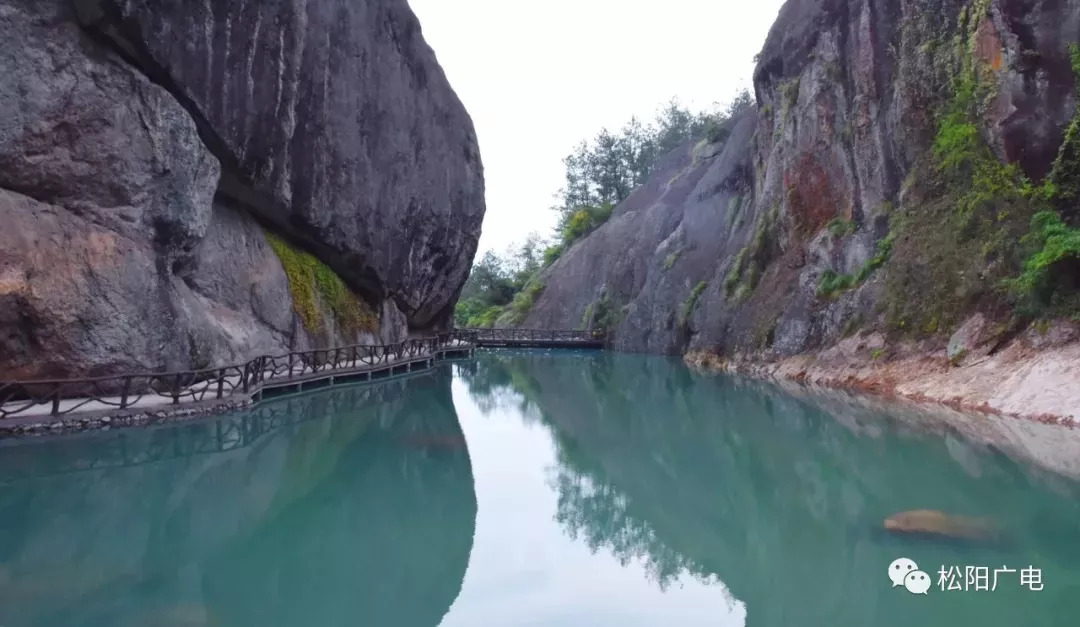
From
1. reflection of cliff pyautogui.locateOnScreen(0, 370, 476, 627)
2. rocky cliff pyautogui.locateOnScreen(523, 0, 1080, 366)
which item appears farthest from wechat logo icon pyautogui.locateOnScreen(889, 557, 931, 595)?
rocky cliff pyautogui.locateOnScreen(523, 0, 1080, 366)

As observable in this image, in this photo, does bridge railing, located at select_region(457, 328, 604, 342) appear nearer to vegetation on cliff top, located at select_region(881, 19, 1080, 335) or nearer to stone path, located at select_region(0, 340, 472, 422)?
stone path, located at select_region(0, 340, 472, 422)

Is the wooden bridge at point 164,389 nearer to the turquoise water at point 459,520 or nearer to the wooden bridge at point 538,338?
the turquoise water at point 459,520

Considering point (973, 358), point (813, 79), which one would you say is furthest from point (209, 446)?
point (813, 79)

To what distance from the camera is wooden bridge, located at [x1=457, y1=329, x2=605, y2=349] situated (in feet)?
146

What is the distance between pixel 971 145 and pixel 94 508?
694 inches

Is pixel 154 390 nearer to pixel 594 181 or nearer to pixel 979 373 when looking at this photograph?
pixel 979 373

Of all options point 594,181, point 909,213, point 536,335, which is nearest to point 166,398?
point 909,213

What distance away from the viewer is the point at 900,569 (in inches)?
229

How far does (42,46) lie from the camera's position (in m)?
13.2

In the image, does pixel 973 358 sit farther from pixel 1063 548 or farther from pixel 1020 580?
pixel 1020 580

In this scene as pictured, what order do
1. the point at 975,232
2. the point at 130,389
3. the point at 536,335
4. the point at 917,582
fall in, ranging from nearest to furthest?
the point at 917,582 < the point at 130,389 < the point at 975,232 < the point at 536,335

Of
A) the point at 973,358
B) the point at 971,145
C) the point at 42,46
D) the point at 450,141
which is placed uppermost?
the point at 450,141

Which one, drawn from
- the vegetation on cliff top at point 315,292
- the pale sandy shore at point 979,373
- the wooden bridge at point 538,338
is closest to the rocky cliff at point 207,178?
the vegetation on cliff top at point 315,292

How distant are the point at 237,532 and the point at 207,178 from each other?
11.7 m
